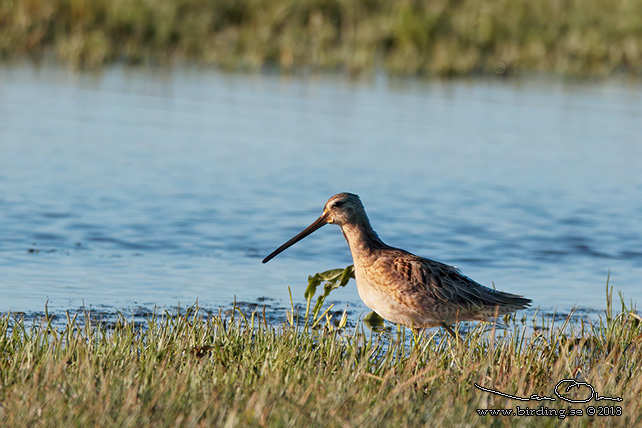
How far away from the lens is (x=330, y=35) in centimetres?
2273

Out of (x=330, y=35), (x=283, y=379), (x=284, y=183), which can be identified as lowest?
(x=283, y=379)

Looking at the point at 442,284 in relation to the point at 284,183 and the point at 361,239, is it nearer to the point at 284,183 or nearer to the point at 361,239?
the point at 361,239

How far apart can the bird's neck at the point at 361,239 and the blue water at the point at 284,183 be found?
1.36 m

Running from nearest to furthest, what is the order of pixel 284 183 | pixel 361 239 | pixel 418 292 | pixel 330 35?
pixel 418 292 → pixel 361 239 → pixel 284 183 → pixel 330 35

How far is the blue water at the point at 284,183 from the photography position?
28.4 feet

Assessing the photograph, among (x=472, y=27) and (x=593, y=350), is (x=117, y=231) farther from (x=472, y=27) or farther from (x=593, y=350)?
(x=472, y=27)

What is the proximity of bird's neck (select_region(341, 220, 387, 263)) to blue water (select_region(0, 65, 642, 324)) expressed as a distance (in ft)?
4.47

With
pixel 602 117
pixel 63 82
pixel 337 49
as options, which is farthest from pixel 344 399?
pixel 337 49

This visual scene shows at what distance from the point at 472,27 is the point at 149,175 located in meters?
12.6

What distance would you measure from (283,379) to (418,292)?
4.40 feet
